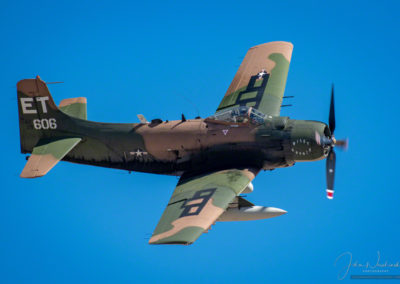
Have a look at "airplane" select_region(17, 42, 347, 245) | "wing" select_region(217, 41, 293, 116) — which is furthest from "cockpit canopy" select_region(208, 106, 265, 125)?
"wing" select_region(217, 41, 293, 116)

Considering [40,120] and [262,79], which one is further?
[262,79]

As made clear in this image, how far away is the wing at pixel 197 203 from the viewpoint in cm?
2375

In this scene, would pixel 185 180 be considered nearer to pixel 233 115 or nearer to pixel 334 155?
pixel 233 115

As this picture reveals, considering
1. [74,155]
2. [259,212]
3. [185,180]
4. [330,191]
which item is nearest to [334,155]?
[330,191]

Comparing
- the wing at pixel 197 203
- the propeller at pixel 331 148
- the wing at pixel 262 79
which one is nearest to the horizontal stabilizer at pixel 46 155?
the wing at pixel 197 203

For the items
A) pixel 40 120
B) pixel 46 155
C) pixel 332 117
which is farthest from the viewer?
pixel 40 120

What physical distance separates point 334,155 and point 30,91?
9.66m

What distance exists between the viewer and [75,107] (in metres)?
30.0

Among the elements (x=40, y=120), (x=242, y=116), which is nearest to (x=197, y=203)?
(x=242, y=116)

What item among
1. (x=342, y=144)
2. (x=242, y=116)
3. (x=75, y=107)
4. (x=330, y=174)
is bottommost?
(x=330, y=174)

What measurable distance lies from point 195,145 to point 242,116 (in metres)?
1.67

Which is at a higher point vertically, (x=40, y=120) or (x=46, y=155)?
(x=40, y=120)

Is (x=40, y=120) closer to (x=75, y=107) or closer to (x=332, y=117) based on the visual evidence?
(x=75, y=107)

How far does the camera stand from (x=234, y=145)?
27.4 m
